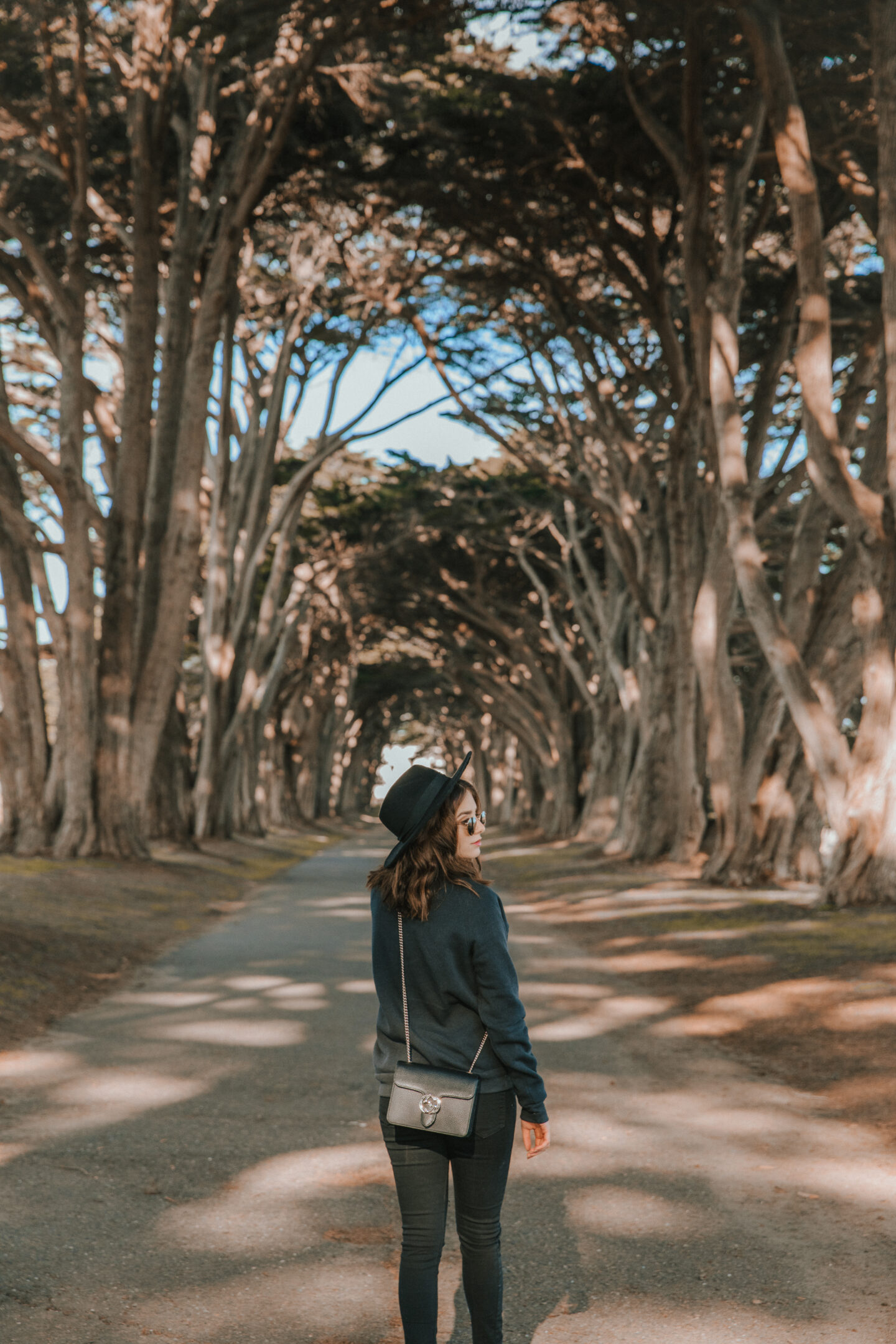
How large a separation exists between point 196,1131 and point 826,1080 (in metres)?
3.31

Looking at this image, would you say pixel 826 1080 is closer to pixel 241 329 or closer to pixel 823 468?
pixel 823 468

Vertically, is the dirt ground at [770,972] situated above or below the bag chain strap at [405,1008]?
below

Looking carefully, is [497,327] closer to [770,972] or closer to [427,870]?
[770,972]

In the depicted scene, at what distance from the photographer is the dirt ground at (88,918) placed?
8.23 meters

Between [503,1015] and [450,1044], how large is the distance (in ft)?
0.48

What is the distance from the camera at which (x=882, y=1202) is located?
184 inches


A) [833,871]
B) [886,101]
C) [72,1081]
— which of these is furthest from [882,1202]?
[886,101]

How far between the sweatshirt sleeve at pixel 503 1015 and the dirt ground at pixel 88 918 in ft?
15.1

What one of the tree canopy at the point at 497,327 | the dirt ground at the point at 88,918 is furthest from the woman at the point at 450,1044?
the tree canopy at the point at 497,327

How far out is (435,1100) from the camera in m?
2.97

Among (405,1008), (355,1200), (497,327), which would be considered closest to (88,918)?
(355,1200)

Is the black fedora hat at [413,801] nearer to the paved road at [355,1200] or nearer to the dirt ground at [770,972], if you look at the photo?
the paved road at [355,1200]

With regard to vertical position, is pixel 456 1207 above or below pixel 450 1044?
below

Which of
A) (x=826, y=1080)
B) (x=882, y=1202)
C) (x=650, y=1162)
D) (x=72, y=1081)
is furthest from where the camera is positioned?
(x=826, y=1080)
